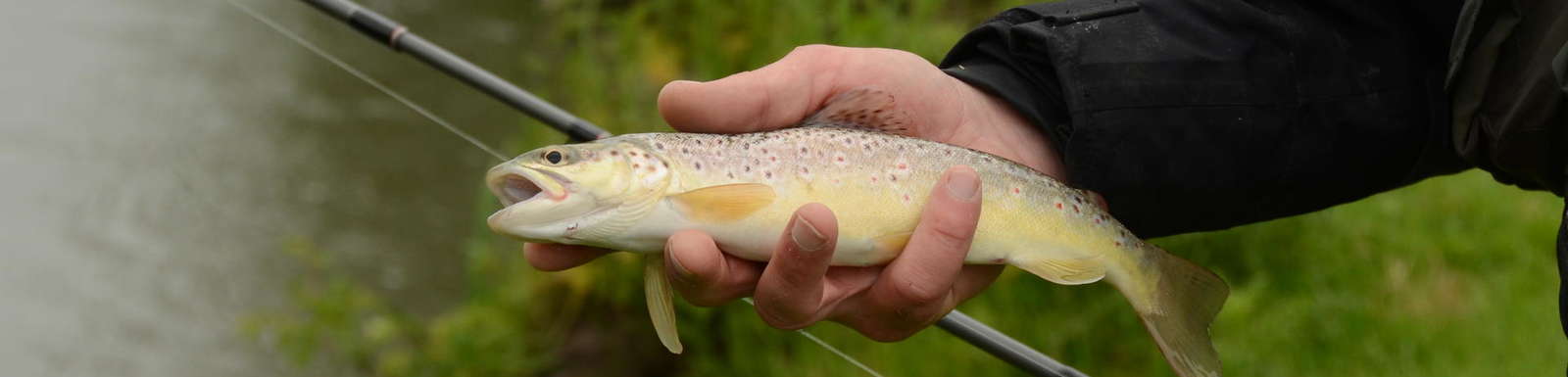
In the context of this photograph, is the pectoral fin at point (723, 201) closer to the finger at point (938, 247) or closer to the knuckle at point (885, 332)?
the finger at point (938, 247)

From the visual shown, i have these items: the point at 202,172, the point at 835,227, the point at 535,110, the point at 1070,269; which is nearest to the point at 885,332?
the point at 1070,269

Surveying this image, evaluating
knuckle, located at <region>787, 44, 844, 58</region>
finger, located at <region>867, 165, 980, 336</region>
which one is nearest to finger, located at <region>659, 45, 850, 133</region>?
knuckle, located at <region>787, 44, 844, 58</region>

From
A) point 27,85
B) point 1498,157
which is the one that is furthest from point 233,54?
point 1498,157

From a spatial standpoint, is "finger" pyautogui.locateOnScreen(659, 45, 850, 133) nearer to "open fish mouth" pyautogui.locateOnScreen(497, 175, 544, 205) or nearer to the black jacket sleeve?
"open fish mouth" pyautogui.locateOnScreen(497, 175, 544, 205)

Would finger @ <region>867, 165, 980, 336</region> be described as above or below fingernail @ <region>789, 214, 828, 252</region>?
below

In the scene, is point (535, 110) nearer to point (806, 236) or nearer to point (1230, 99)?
point (806, 236)

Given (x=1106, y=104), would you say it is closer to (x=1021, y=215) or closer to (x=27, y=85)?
(x=1021, y=215)
